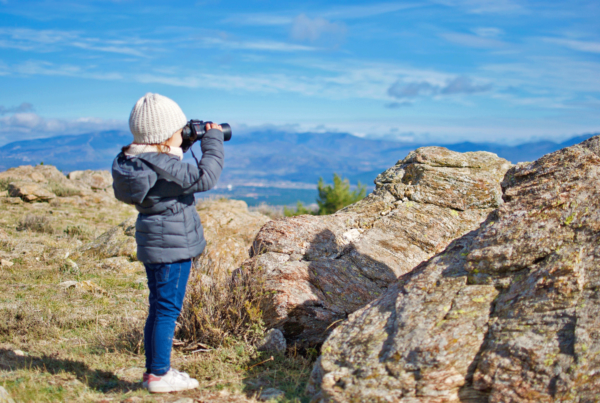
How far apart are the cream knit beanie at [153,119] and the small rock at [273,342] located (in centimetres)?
292

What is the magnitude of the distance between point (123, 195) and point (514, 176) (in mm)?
4727

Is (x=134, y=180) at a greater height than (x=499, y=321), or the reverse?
(x=134, y=180)

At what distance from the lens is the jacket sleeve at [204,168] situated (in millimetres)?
4254

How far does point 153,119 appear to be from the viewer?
4246mm

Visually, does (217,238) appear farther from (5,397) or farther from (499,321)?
(499,321)

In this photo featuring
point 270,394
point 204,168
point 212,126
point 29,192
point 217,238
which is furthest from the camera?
point 29,192

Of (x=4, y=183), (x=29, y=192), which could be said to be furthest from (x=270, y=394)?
(x=4, y=183)

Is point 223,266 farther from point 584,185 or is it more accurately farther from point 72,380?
point 584,185

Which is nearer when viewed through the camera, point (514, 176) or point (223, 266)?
point (514, 176)

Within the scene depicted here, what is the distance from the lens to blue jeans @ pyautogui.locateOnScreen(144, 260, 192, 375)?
4426 mm

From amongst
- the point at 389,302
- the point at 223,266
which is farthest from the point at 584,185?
the point at 223,266

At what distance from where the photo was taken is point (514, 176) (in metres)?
5.68

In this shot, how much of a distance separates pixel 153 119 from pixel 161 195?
74 cm

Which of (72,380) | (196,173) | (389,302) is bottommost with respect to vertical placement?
(72,380)
